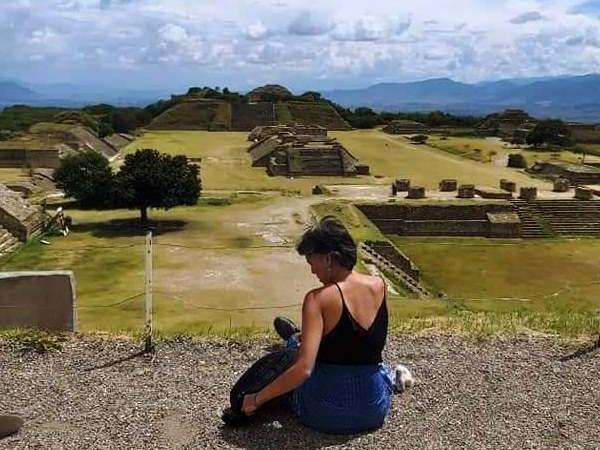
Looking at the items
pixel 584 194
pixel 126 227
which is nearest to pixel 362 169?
pixel 584 194

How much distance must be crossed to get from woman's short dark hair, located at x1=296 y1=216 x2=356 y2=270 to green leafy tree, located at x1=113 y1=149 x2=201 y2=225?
64.8 feet

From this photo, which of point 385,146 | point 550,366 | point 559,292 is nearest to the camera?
point 550,366

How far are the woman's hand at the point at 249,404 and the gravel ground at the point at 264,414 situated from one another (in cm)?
18

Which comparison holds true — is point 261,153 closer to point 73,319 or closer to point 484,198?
point 484,198

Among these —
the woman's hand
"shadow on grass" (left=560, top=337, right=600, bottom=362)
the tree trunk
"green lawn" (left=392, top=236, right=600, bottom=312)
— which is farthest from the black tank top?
the tree trunk

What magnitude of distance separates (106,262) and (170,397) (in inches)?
540

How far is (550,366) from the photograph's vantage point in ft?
20.5

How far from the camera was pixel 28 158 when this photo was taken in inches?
1626

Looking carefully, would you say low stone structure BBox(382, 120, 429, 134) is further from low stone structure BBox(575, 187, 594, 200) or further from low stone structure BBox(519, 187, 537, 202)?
low stone structure BBox(519, 187, 537, 202)

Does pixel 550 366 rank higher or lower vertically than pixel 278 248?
higher

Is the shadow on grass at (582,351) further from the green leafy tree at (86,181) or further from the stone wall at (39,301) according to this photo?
the green leafy tree at (86,181)

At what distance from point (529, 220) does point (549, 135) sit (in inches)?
1223

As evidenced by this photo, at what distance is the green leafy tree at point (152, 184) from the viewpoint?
23719 mm

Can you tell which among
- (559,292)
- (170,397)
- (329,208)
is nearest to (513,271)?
(559,292)
